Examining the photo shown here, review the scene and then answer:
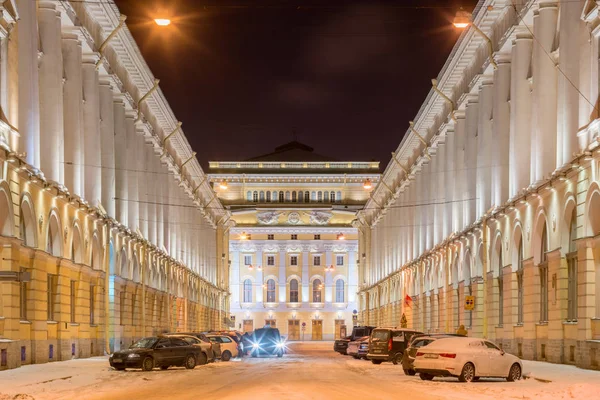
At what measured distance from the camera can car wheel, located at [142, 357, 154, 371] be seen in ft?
132

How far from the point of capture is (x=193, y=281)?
105438mm

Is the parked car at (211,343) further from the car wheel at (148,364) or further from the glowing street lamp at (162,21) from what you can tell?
the glowing street lamp at (162,21)

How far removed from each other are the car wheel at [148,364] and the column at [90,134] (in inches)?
650

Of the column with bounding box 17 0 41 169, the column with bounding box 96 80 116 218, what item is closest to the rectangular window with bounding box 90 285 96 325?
the column with bounding box 96 80 116 218

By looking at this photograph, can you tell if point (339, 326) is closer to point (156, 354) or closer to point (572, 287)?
point (156, 354)

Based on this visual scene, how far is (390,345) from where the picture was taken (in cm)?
4750

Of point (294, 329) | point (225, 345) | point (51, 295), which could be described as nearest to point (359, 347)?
point (225, 345)

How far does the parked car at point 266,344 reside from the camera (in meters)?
65.8

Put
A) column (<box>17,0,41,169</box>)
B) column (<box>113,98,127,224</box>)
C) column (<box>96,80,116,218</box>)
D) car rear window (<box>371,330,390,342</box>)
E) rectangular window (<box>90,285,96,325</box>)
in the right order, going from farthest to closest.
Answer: column (<box>113,98,127,224</box>) → column (<box>96,80,116,218</box>) → rectangular window (<box>90,285,96,325</box>) → car rear window (<box>371,330,390,342</box>) → column (<box>17,0,41,169</box>)

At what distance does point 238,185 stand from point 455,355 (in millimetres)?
130865

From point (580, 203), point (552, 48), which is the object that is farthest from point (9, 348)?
point (552, 48)

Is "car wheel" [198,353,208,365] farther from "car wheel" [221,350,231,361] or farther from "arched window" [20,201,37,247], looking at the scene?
"arched window" [20,201,37,247]

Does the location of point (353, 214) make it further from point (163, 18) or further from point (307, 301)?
point (163, 18)

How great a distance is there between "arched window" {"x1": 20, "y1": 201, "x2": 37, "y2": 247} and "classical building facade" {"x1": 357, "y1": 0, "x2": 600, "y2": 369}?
18635mm
